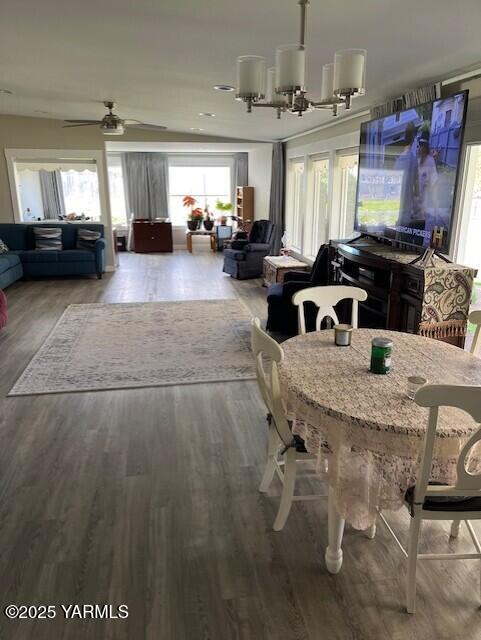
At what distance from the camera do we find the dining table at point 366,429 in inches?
65.2

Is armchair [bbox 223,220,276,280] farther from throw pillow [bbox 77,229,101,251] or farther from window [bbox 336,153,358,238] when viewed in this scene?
throw pillow [bbox 77,229,101,251]

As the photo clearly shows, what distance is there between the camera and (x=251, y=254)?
7555 mm

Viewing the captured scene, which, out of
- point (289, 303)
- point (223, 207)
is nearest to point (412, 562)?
point (289, 303)

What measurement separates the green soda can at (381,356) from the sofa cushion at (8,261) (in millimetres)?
5890

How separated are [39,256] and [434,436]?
23.3ft

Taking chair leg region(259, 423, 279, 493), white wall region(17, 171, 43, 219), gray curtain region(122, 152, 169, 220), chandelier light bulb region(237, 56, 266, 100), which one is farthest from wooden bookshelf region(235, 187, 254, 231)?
chair leg region(259, 423, 279, 493)

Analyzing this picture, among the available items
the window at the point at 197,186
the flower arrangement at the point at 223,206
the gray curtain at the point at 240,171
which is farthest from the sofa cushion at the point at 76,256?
the gray curtain at the point at 240,171

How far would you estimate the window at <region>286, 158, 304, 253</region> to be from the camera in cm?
757

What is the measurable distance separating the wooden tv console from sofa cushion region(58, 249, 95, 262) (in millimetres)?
4741

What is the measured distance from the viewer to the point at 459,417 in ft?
5.48

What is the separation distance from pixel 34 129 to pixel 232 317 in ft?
16.5

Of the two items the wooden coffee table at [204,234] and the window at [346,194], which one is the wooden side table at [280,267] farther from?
the wooden coffee table at [204,234]

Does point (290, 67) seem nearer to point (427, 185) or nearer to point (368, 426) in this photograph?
point (368, 426)

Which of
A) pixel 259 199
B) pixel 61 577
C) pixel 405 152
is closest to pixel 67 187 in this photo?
pixel 259 199
